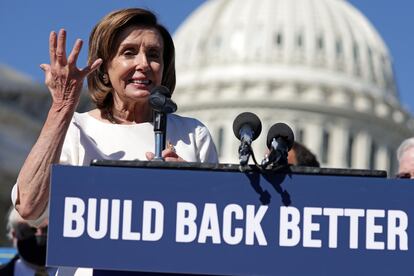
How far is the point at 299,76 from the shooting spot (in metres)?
84.2

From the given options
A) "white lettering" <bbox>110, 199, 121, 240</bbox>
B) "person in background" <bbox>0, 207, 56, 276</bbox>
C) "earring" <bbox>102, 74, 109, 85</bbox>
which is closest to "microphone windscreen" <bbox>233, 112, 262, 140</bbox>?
"white lettering" <bbox>110, 199, 121, 240</bbox>

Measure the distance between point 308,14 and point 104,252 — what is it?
283ft

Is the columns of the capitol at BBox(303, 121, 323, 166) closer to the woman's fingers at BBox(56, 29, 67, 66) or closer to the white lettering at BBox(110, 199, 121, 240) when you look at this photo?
the woman's fingers at BBox(56, 29, 67, 66)

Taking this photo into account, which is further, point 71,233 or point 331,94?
point 331,94

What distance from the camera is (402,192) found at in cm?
377

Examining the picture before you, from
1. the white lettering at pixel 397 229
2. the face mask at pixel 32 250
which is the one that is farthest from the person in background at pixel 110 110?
the face mask at pixel 32 250

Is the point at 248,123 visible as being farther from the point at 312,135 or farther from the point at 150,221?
the point at 312,135

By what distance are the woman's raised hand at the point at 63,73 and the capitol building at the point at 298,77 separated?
72337 millimetres

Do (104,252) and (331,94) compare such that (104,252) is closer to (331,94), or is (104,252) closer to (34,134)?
(34,134)

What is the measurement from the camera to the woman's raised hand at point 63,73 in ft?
13.8

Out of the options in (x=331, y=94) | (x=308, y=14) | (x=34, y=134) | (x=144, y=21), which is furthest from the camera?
(x=308, y=14)

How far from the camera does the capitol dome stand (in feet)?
268

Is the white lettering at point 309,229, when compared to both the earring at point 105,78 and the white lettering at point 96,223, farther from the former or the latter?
the earring at point 105,78

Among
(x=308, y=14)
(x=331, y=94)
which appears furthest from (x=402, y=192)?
(x=308, y=14)
